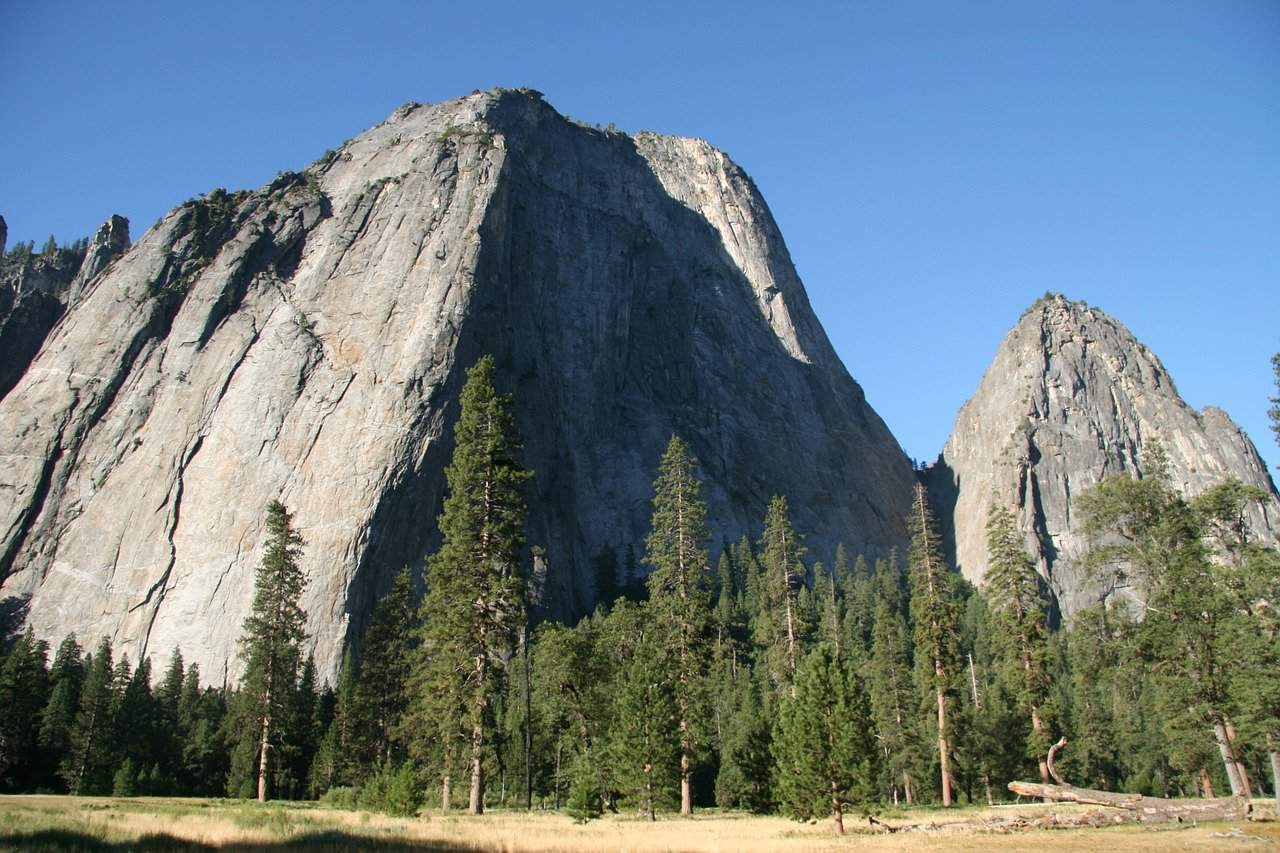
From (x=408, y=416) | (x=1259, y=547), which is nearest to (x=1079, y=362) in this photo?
(x=408, y=416)

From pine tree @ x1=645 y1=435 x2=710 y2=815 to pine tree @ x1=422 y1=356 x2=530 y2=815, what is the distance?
8.01 meters

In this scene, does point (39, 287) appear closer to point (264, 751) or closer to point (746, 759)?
point (264, 751)

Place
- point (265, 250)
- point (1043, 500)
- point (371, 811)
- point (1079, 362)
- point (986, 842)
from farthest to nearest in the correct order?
point (1079, 362)
point (1043, 500)
point (265, 250)
point (371, 811)
point (986, 842)

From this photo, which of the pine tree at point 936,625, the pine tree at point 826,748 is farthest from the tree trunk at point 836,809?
the pine tree at point 936,625

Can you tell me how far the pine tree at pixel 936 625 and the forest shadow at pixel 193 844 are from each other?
25486mm

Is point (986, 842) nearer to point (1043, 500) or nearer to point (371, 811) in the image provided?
point (371, 811)

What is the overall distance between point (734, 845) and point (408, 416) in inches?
3007

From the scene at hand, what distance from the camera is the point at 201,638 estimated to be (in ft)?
267

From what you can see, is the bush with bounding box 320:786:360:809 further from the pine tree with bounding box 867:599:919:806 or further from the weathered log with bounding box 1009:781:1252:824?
the pine tree with bounding box 867:599:919:806

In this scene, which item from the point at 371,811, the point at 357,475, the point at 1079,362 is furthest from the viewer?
the point at 1079,362

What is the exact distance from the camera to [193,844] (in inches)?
658

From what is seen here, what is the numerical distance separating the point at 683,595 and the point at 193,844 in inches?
1098

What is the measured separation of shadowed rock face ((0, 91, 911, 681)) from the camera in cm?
8800

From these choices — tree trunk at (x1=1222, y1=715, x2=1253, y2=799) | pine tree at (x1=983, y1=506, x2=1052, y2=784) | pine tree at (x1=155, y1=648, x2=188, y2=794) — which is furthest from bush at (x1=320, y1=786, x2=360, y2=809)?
tree trunk at (x1=1222, y1=715, x2=1253, y2=799)
